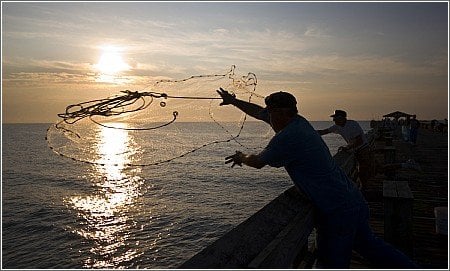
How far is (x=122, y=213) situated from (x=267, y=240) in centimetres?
1996

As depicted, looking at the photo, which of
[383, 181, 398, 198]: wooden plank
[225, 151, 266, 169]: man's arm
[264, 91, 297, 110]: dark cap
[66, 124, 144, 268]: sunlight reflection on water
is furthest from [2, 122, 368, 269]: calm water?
[383, 181, 398, 198]: wooden plank

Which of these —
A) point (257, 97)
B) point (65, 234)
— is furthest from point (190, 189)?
point (257, 97)

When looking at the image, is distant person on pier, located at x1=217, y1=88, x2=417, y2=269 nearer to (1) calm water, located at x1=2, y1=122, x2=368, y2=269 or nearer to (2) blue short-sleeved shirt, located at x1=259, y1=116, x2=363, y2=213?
(2) blue short-sleeved shirt, located at x1=259, y1=116, x2=363, y2=213

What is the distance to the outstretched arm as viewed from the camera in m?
4.75

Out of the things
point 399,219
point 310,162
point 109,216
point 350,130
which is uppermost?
point 350,130

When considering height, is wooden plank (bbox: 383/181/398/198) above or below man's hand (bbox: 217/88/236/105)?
below

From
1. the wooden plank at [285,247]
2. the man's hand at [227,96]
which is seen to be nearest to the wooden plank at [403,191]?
the wooden plank at [285,247]

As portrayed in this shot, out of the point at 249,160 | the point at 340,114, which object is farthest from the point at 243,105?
the point at 340,114

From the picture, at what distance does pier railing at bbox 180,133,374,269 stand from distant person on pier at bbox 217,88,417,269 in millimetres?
199

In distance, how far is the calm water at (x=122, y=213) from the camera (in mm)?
14443

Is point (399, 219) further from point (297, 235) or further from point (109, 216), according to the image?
point (109, 216)

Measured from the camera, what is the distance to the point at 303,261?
3.77m

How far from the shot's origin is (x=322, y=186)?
10.6 ft

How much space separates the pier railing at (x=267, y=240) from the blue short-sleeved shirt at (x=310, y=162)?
21 cm
